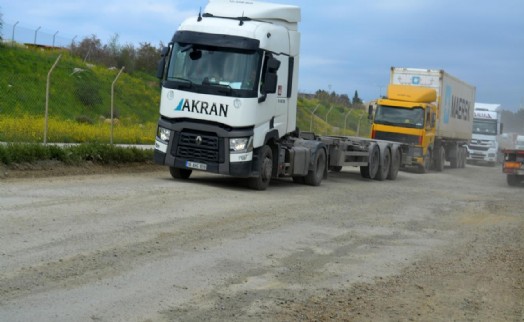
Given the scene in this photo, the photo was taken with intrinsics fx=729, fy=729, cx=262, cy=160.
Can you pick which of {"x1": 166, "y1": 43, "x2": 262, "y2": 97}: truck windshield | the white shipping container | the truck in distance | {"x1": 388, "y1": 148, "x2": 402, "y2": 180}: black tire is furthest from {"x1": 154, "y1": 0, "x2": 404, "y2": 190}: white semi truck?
the white shipping container

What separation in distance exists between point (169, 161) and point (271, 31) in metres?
3.60

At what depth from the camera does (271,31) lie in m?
15.9

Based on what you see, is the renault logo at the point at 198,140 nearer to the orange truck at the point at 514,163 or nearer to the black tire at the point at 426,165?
the orange truck at the point at 514,163

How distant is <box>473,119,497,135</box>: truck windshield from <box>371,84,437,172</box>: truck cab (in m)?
14.6

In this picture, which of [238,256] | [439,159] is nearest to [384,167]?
[439,159]

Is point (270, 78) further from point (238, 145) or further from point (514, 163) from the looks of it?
point (514, 163)

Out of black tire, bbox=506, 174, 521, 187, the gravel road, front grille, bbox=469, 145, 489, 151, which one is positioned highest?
front grille, bbox=469, 145, 489, 151

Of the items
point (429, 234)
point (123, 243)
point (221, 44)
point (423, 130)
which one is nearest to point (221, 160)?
point (221, 44)

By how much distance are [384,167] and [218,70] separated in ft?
33.5

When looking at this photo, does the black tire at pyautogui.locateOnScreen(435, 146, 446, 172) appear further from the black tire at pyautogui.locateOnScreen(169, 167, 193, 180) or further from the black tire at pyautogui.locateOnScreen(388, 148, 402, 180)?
the black tire at pyautogui.locateOnScreen(169, 167, 193, 180)

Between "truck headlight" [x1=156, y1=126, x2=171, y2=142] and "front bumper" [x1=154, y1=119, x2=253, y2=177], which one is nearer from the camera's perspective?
"front bumper" [x1=154, y1=119, x2=253, y2=177]

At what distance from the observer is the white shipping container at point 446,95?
30.0 metres

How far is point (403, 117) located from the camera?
2825 cm

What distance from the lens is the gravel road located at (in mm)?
6648
